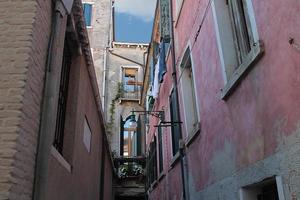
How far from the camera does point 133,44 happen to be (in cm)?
2598

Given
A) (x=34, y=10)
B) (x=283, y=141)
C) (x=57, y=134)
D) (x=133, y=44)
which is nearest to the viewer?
(x=283, y=141)

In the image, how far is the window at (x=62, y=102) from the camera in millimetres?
5093

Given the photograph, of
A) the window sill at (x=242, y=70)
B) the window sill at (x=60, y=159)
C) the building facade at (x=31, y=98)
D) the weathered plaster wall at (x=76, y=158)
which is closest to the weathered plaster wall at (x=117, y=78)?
the weathered plaster wall at (x=76, y=158)

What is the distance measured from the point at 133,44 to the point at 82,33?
20.4 m

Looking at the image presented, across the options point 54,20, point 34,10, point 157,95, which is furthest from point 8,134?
point 157,95

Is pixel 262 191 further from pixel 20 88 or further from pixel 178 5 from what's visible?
pixel 178 5

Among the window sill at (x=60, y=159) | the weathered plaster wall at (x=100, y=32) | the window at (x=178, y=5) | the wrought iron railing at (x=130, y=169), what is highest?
the weathered plaster wall at (x=100, y=32)

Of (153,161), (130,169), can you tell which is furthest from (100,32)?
(153,161)

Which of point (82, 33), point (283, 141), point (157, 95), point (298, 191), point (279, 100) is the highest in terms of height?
point (157, 95)

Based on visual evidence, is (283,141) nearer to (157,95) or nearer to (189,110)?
(189,110)

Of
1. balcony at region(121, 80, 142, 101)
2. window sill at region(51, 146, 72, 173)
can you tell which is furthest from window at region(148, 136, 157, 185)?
window sill at region(51, 146, 72, 173)

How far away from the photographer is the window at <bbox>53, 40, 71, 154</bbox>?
5.09 m

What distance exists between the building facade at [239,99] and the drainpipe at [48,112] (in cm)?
218

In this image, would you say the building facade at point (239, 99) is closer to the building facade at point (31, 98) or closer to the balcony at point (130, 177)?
the building facade at point (31, 98)
